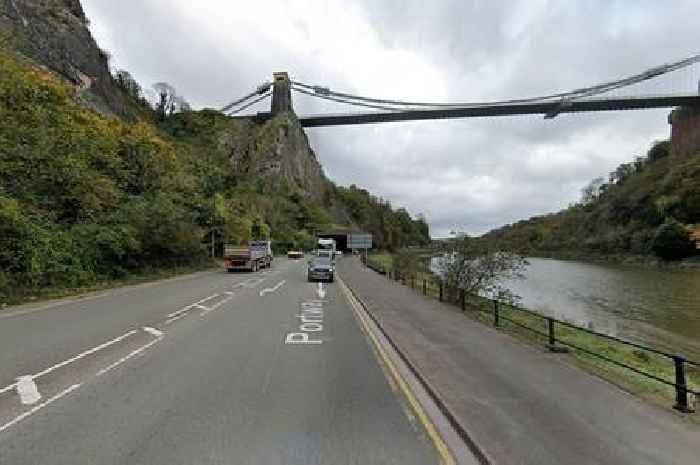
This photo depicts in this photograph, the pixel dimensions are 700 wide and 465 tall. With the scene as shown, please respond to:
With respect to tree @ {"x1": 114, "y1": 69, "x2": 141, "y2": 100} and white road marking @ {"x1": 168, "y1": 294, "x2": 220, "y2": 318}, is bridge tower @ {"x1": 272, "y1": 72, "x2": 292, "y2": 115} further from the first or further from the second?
white road marking @ {"x1": 168, "y1": 294, "x2": 220, "y2": 318}

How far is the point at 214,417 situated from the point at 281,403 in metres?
1.02

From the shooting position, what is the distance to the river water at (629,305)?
25.2m

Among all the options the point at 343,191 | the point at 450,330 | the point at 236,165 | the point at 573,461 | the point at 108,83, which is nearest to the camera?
the point at 573,461

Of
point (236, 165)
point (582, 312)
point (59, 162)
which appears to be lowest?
point (582, 312)

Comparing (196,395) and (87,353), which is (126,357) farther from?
(196,395)

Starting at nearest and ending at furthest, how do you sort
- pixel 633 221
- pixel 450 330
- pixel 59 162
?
1. pixel 450 330
2. pixel 59 162
3. pixel 633 221

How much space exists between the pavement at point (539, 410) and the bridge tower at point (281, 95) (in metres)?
130

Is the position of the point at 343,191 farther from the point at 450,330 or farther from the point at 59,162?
the point at 450,330

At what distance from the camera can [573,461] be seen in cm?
600

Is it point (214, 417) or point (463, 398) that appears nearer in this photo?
point (214, 417)

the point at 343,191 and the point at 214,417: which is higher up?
the point at 343,191

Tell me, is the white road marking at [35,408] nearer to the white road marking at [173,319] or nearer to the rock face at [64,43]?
the white road marking at [173,319]

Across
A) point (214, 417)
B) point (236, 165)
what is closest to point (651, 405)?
point (214, 417)

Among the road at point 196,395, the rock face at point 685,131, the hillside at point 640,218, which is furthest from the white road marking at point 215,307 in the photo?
the rock face at point 685,131
